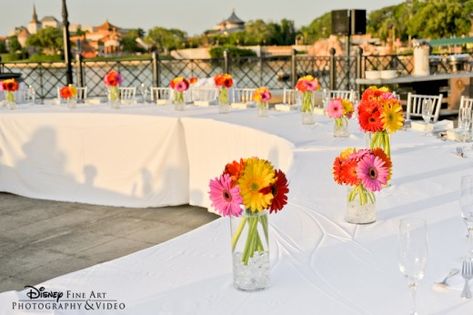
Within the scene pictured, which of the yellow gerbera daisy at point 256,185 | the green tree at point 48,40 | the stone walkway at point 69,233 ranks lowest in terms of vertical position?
the stone walkway at point 69,233

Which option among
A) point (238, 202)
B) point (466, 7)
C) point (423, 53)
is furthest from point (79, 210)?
point (466, 7)

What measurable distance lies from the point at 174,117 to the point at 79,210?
1.18 metres

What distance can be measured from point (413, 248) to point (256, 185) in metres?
0.43

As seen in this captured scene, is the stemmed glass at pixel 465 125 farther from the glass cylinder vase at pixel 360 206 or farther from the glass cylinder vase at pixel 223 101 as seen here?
the glass cylinder vase at pixel 223 101

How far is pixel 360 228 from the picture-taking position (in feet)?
7.31

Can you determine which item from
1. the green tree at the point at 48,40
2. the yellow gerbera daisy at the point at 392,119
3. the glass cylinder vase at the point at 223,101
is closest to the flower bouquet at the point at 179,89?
the glass cylinder vase at the point at 223,101

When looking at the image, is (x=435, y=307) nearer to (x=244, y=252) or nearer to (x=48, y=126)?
(x=244, y=252)

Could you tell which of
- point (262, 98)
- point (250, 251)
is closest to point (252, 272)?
point (250, 251)

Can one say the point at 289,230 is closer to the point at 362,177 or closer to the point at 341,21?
the point at 362,177

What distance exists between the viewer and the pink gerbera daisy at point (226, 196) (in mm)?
1673

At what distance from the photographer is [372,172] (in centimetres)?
214

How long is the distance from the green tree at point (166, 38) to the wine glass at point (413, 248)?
5657cm

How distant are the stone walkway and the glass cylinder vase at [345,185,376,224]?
91.8 inches

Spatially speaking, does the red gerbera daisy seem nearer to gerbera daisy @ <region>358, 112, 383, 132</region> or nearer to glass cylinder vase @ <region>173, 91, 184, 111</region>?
gerbera daisy @ <region>358, 112, 383, 132</region>
